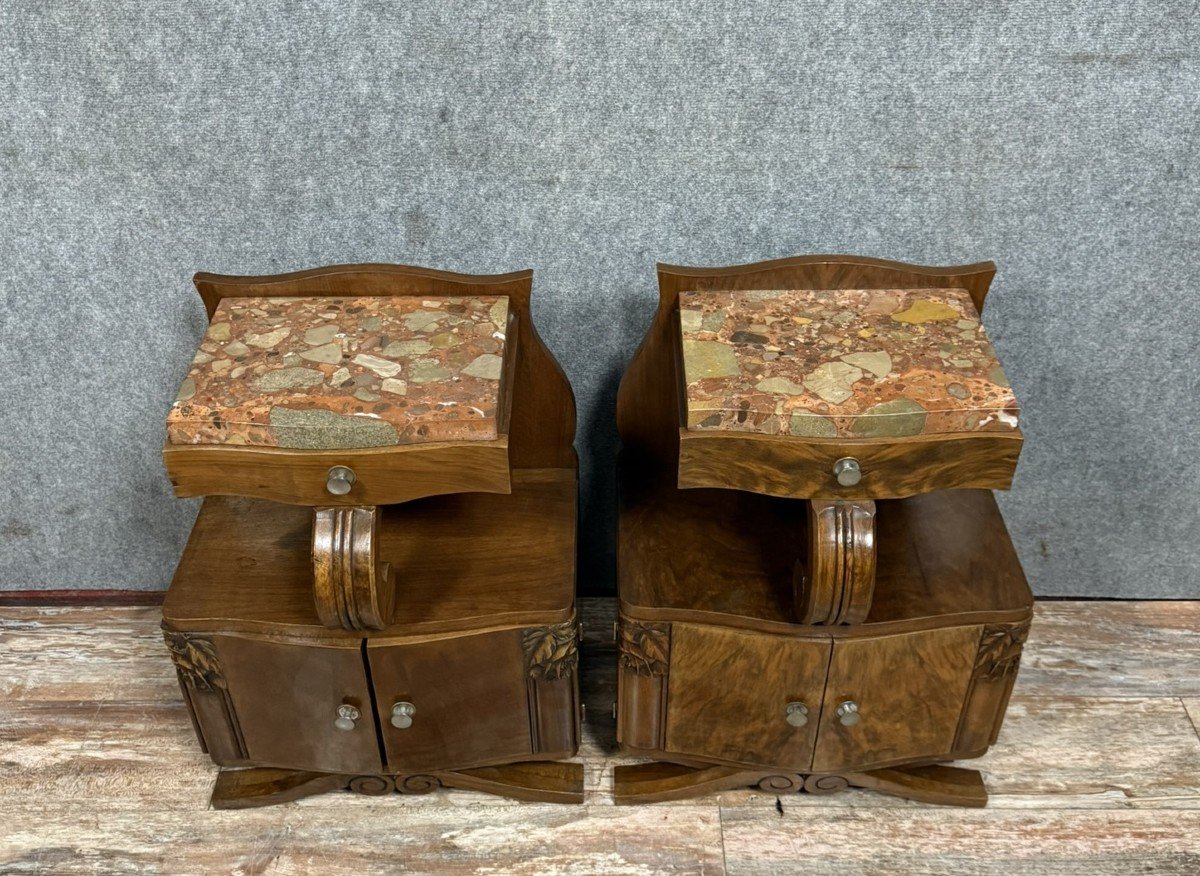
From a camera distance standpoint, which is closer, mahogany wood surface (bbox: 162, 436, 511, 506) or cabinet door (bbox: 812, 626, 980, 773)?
mahogany wood surface (bbox: 162, 436, 511, 506)

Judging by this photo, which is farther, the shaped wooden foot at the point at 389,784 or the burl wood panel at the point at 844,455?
the shaped wooden foot at the point at 389,784

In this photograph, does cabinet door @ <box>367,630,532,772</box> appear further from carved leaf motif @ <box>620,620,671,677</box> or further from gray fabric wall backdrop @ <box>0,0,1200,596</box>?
gray fabric wall backdrop @ <box>0,0,1200,596</box>

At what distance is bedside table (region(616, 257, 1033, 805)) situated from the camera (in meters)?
0.99

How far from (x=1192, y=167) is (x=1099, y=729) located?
2.20ft

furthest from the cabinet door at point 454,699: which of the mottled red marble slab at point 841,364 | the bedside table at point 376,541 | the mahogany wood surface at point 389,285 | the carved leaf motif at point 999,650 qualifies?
the carved leaf motif at point 999,650

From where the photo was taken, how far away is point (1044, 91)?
113 cm

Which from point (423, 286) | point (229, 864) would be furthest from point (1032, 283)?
point (229, 864)

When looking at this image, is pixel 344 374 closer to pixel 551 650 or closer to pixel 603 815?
pixel 551 650

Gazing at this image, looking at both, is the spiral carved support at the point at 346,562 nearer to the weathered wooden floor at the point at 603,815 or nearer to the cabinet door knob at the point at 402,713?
the cabinet door knob at the point at 402,713

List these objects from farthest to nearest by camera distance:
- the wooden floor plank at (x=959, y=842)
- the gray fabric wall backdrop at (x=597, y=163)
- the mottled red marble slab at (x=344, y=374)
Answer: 1. the wooden floor plank at (x=959, y=842)
2. the gray fabric wall backdrop at (x=597, y=163)
3. the mottled red marble slab at (x=344, y=374)

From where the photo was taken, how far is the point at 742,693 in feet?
3.86

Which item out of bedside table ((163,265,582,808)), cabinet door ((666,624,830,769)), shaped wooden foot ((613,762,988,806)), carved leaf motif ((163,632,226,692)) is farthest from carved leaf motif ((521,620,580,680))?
carved leaf motif ((163,632,226,692))

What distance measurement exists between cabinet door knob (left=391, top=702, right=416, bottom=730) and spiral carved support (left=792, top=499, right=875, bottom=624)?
44cm

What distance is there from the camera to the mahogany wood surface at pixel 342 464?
38.4 inches
